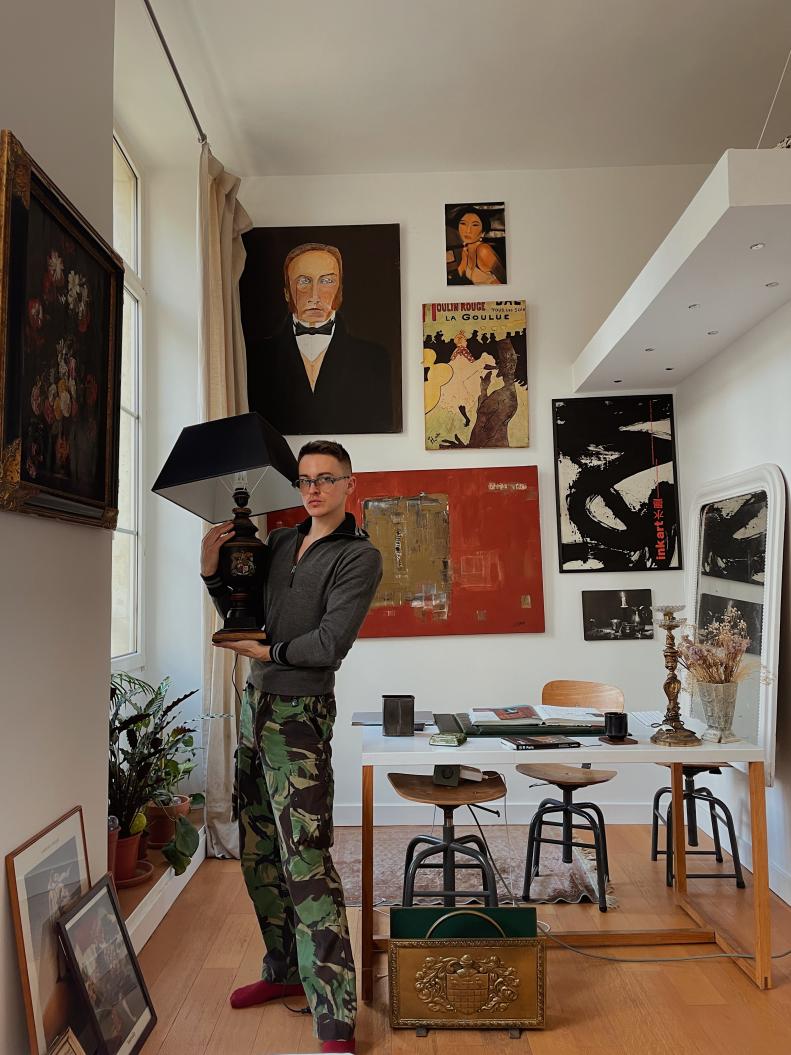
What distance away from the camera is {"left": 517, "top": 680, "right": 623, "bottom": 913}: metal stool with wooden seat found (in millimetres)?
3492

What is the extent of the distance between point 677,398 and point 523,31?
86.7 inches

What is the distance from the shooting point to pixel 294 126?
4.61m

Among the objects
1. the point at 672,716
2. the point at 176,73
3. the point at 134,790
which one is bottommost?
the point at 134,790

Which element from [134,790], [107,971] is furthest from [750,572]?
[107,971]

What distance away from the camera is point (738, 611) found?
3.98 meters

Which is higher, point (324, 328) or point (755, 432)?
point (324, 328)

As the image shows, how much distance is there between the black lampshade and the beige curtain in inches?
63.4

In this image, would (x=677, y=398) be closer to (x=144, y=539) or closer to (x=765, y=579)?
(x=765, y=579)

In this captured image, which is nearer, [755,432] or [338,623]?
[338,623]

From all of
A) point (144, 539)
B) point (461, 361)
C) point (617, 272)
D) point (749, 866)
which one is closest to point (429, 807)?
point (749, 866)

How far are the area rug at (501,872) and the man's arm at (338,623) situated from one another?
5.34 feet

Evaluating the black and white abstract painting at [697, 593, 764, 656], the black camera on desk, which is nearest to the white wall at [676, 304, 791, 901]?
the black and white abstract painting at [697, 593, 764, 656]

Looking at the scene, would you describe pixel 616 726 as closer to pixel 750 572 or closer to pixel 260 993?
pixel 750 572

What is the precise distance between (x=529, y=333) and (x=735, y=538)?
1.79 meters
